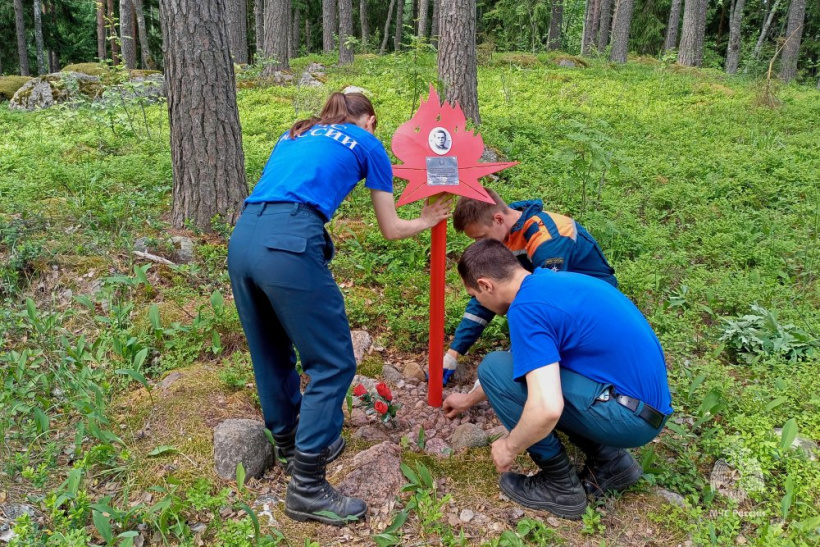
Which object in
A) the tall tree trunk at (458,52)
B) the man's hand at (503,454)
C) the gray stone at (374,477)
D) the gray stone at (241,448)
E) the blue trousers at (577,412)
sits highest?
the tall tree trunk at (458,52)

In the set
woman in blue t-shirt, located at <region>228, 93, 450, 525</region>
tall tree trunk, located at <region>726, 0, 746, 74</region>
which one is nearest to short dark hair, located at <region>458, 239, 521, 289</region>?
Result: woman in blue t-shirt, located at <region>228, 93, 450, 525</region>

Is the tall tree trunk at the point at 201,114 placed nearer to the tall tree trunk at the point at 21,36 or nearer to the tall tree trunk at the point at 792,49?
the tall tree trunk at the point at 792,49

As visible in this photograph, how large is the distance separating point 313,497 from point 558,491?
111 cm

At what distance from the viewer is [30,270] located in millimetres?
4184

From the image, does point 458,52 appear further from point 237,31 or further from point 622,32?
point 237,31

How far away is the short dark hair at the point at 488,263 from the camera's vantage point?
236cm

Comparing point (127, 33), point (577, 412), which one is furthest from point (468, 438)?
point (127, 33)

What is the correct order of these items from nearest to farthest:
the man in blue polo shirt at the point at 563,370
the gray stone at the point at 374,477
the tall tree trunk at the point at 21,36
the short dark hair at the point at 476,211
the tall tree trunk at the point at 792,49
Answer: the man in blue polo shirt at the point at 563,370, the gray stone at the point at 374,477, the short dark hair at the point at 476,211, the tall tree trunk at the point at 792,49, the tall tree trunk at the point at 21,36

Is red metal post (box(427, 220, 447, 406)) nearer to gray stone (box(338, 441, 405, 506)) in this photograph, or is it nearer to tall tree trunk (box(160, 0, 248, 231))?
gray stone (box(338, 441, 405, 506))

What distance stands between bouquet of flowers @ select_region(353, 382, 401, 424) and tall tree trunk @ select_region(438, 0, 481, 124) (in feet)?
15.5

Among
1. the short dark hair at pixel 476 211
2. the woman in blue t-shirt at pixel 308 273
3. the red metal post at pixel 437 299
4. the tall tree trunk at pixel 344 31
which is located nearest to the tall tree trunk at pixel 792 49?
the tall tree trunk at pixel 344 31

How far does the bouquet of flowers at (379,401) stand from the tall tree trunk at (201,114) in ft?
7.41

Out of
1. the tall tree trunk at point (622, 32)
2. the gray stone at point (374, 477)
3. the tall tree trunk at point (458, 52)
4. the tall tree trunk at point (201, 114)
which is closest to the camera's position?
the gray stone at point (374, 477)

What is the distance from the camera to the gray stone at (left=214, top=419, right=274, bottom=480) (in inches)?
105
